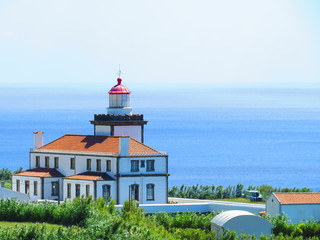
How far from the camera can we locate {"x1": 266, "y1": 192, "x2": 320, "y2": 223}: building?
5325 centimetres

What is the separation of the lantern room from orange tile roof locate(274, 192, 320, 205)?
455 inches

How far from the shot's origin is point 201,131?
186m

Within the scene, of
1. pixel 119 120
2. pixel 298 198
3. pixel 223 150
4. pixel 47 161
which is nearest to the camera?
pixel 298 198

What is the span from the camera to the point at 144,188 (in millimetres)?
56594

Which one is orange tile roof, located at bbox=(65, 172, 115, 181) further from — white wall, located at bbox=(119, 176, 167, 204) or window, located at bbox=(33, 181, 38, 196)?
window, located at bbox=(33, 181, 38, 196)

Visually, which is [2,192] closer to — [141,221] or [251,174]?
[141,221]

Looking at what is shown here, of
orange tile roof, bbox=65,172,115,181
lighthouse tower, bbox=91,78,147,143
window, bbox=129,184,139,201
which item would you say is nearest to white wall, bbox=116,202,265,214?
window, bbox=129,184,139,201

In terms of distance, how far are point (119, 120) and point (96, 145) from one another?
2.95m

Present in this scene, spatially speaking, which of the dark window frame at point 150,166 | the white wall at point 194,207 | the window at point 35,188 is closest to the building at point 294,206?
the white wall at point 194,207

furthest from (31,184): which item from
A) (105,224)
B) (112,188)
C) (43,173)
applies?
(105,224)

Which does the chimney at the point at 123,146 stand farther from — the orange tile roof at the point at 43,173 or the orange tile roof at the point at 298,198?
the orange tile roof at the point at 298,198

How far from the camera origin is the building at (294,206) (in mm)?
53250

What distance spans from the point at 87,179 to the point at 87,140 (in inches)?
187

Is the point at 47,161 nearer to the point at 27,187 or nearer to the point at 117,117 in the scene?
the point at 27,187
